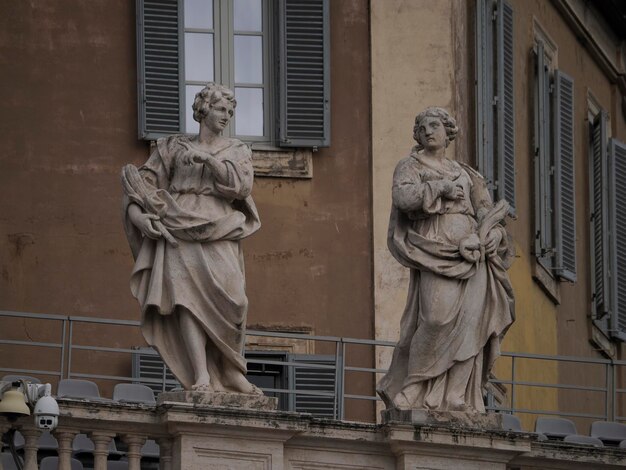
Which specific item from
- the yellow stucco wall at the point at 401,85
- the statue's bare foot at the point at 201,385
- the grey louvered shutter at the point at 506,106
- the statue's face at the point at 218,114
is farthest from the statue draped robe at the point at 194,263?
the grey louvered shutter at the point at 506,106

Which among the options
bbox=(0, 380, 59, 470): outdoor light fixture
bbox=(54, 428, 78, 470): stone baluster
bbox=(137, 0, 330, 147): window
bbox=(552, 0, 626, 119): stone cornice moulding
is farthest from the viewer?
bbox=(552, 0, 626, 119): stone cornice moulding

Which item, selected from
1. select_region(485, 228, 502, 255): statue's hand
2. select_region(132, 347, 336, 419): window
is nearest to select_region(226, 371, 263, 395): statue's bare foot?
select_region(485, 228, 502, 255): statue's hand

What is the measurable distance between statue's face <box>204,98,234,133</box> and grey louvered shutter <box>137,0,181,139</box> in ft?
24.4

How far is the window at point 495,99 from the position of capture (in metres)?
39.9

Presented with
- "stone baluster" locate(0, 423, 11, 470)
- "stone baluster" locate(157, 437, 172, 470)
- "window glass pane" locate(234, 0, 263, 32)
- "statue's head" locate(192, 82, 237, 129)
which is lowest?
"stone baluster" locate(157, 437, 172, 470)

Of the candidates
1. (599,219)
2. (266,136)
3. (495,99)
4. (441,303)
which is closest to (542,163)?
(495,99)

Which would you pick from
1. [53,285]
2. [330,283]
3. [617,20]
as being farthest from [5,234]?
[617,20]

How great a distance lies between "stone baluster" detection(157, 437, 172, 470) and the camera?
30547 millimetres

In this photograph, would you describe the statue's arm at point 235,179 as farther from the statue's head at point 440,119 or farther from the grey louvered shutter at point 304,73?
the grey louvered shutter at point 304,73

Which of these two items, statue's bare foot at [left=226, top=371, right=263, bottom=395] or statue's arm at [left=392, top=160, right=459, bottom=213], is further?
statue's arm at [left=392, top=160, right=459, bottom=213]

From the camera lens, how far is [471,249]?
31234mm

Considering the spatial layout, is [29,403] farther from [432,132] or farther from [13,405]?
[432,132]

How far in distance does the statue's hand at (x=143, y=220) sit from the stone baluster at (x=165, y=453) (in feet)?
5.03

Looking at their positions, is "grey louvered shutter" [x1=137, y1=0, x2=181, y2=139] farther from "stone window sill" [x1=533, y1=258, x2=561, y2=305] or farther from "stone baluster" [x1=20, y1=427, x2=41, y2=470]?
"stone baluster" [x1=20, y1=427, x2=41, y2=470]
